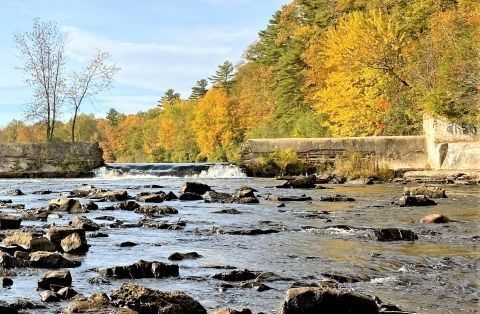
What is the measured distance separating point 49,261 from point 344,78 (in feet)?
107

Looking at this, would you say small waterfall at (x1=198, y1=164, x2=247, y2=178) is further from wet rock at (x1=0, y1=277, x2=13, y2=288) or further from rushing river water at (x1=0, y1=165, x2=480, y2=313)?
wet rock at (x1=0, y1=277, x2=13, y2=288)

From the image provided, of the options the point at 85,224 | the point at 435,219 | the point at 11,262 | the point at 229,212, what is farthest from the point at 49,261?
the point at 435,219

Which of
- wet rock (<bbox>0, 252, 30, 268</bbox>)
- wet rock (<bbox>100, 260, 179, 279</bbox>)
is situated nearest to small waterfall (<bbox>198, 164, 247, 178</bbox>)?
wet rock (<bbox>0, 252, 30, 268</bbox>)

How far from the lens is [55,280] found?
6766mm

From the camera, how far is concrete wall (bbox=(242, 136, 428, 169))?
2838cm

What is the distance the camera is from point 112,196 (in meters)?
19.0

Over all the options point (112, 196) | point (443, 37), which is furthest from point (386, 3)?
point (112, 196)

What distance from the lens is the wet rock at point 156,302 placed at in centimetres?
552

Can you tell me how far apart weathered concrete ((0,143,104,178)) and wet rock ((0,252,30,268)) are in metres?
28.1

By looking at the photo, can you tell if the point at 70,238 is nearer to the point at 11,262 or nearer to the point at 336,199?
the point at 11,262

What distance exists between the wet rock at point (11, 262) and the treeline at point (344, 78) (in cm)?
1953

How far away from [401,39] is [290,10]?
26.1 meters

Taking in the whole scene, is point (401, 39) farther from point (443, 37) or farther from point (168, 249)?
point (168, 249)

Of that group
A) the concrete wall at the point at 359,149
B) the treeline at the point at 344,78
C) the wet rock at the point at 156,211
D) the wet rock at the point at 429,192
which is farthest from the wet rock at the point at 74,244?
the concrete wall at the point at 359,149
